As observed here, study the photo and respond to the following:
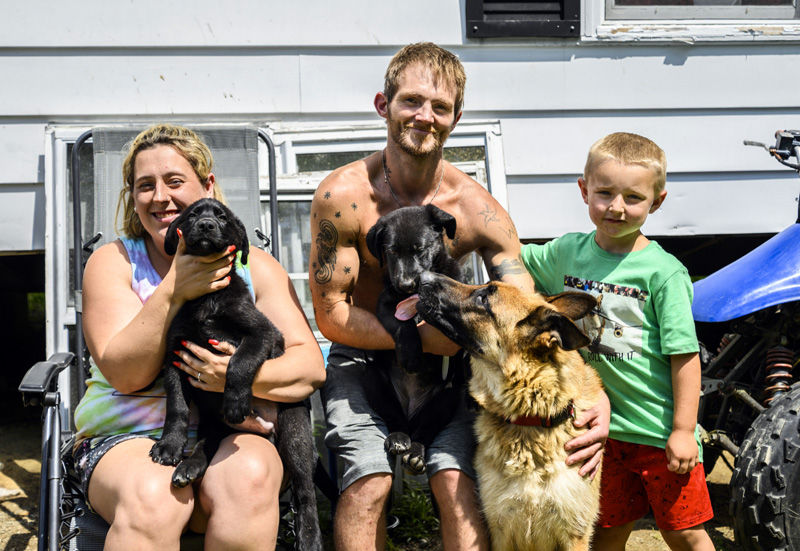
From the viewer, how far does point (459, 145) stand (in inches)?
178

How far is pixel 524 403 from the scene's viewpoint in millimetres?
2506

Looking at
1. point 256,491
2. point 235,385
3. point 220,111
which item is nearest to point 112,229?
point 220,111

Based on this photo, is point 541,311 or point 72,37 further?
point 72,37

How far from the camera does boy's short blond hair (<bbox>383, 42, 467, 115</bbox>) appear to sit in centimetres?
296

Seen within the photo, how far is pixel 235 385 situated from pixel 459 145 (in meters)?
2.62

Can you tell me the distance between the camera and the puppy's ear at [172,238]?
103 inches

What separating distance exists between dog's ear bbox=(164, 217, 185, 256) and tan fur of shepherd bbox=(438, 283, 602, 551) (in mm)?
1186

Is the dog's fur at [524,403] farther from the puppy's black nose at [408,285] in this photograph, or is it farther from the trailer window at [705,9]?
the trailer window at [705,9]

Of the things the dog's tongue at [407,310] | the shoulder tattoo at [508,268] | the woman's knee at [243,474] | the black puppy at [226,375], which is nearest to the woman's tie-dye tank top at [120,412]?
the black puppy at [226,375]

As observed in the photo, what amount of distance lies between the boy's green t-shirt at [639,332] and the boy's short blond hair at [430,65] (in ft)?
3.38

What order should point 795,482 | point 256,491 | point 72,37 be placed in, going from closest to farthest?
point 256,491 → point 795,482 → point 72,37

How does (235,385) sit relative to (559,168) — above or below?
below

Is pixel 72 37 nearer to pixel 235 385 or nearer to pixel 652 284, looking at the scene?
pixel 235 385

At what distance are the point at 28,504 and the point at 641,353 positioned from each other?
12.3 feet
